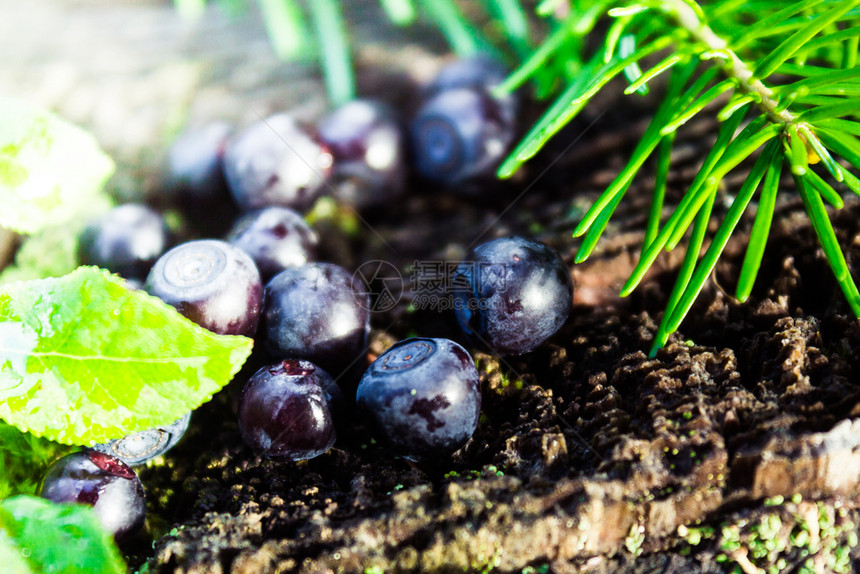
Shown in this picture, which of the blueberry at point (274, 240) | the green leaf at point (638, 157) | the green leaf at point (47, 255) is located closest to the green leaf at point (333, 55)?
the blueberry at point (274, 240)

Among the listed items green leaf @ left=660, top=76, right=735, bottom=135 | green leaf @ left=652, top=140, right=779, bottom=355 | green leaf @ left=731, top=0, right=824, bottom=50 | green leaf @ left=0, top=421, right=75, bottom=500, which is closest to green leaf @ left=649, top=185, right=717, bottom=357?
green leaf @ left=652, top=140, right=779, bottom=355

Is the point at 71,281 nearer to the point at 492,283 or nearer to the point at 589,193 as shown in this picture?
the point at 492,283

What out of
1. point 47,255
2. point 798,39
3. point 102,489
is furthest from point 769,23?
point 47,255

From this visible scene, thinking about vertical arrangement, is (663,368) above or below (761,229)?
below

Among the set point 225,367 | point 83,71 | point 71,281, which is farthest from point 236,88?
point 225,367

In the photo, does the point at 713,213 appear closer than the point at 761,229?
No
